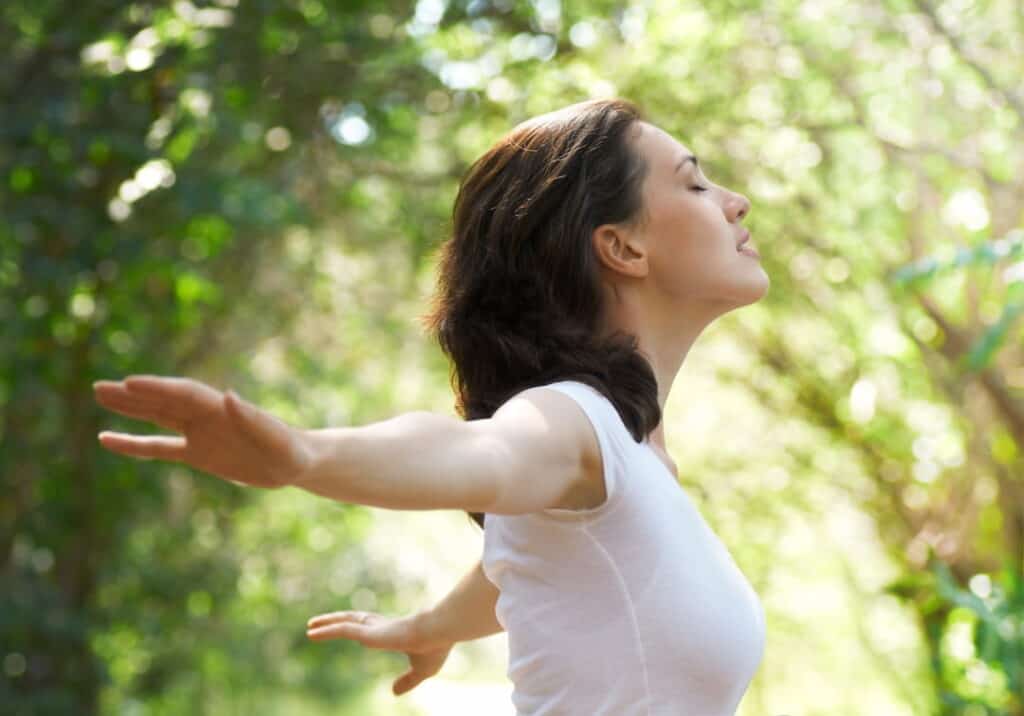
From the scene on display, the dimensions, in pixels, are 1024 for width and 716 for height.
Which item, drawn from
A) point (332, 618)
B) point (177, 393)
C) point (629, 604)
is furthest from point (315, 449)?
point (332, 618)

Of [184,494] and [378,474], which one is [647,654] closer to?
[378,474]

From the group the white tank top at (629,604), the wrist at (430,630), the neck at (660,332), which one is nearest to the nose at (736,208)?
the neck at (660,332)

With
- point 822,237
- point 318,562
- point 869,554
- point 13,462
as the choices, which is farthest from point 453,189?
point 318,562

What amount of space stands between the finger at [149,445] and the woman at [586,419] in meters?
0.03

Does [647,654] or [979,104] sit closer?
[647,654]

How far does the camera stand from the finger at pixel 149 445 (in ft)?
3.78

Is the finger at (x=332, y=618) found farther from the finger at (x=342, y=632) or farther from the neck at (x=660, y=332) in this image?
the neck at (x=660, y=332)

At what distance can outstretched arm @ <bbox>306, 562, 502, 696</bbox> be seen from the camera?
2.17m

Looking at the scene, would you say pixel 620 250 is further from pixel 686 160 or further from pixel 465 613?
pixel 465 613

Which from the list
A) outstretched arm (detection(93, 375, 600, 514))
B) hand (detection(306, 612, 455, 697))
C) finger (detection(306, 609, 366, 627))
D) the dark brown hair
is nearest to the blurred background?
hand (detection(306, 612, 455, 697))

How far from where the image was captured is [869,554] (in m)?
8.27

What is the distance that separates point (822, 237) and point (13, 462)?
4140 millimetres

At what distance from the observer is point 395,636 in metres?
2.25

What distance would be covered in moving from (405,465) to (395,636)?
3.46 feet
